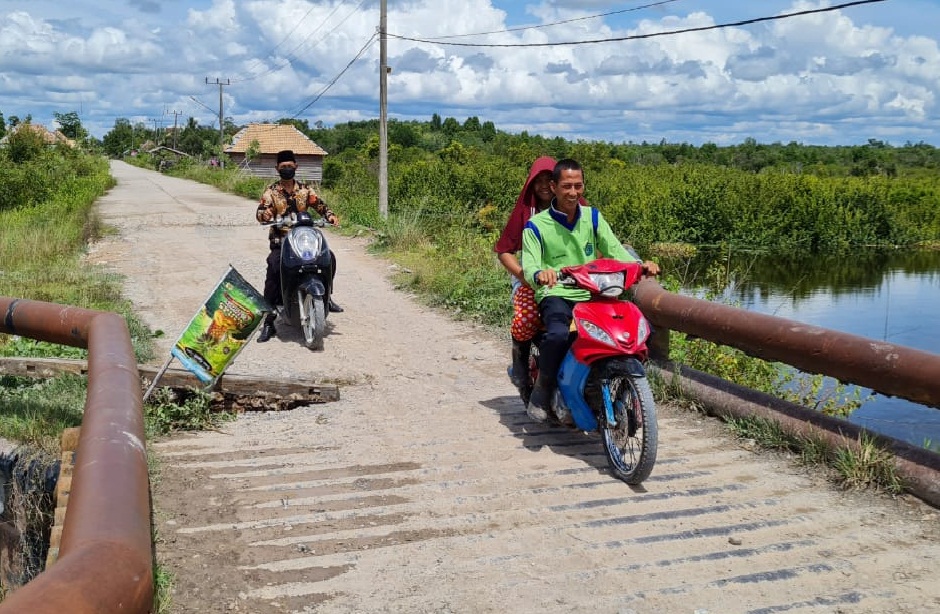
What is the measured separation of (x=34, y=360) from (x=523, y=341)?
378 cm

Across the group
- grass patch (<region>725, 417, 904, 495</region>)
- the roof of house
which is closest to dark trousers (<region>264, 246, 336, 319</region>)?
grass patch (<region>725, 417, 904, 495</region>)

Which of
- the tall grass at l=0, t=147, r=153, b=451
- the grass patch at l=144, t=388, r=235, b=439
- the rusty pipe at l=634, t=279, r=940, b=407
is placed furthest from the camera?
the tall grass at l=0, t=147, r=153, b=451

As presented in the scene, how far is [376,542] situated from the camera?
4082mm

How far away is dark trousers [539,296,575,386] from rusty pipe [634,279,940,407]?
109 centimetres

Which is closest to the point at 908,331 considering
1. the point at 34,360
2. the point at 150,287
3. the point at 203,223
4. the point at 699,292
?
the point at 699,292

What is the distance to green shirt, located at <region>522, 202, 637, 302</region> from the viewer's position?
18.0 ft

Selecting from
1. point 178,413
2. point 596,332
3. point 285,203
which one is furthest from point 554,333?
point 285,203

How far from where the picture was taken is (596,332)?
494 cm

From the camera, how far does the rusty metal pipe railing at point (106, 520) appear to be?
1.52m

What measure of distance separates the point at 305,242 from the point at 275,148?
66487mm

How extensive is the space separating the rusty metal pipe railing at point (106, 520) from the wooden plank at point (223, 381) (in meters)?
2.81

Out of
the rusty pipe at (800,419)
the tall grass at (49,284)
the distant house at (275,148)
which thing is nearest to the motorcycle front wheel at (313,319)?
the tall grass at (49,284)

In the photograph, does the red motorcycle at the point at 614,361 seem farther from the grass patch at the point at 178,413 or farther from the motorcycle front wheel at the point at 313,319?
the motorcycle front wheel at the point at 313,319

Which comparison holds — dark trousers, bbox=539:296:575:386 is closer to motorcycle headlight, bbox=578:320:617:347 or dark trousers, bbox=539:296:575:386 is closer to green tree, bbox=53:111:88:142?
motorcycle headlight, bbox=578:320:617:347
